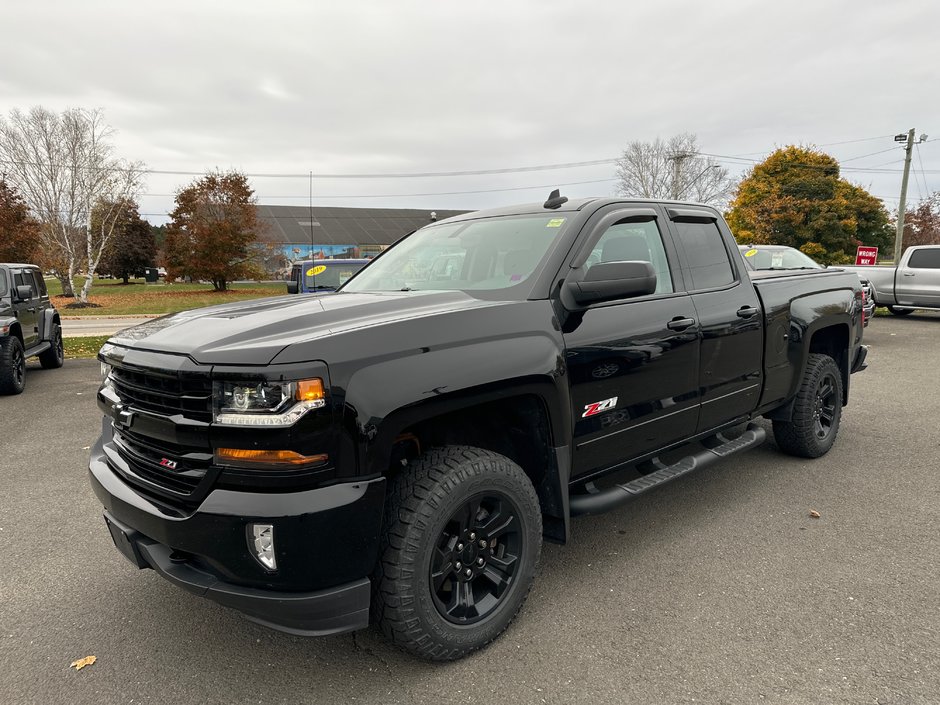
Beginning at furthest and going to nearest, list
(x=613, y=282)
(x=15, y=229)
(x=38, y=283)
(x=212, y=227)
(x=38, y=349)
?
(x=212, y=227)
(x=15, y=229)
(x=38, y=283)
(x=38, y=349)
(x=613, y=282)

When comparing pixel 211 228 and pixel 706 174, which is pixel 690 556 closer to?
pixel 211 228

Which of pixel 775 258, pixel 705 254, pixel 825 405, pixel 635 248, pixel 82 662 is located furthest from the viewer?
pixel 775 258

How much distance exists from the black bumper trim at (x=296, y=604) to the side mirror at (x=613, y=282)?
1.49m

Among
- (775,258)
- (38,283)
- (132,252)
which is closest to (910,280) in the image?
(775,258)

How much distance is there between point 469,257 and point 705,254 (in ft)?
5.09

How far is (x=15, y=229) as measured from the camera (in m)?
23.1

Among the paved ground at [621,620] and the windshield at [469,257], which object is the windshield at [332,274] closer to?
the paved ground at [621,620]

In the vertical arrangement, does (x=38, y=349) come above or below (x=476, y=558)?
above

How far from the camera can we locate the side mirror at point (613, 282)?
2.71m

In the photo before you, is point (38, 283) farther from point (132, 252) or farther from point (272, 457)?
point (132, 252)

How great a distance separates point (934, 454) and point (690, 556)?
3109mm

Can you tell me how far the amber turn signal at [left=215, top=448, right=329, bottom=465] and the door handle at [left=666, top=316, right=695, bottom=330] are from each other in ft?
6.70

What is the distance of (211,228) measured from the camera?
32031 millimetres

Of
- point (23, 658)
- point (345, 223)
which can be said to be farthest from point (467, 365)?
point (345, 223)
